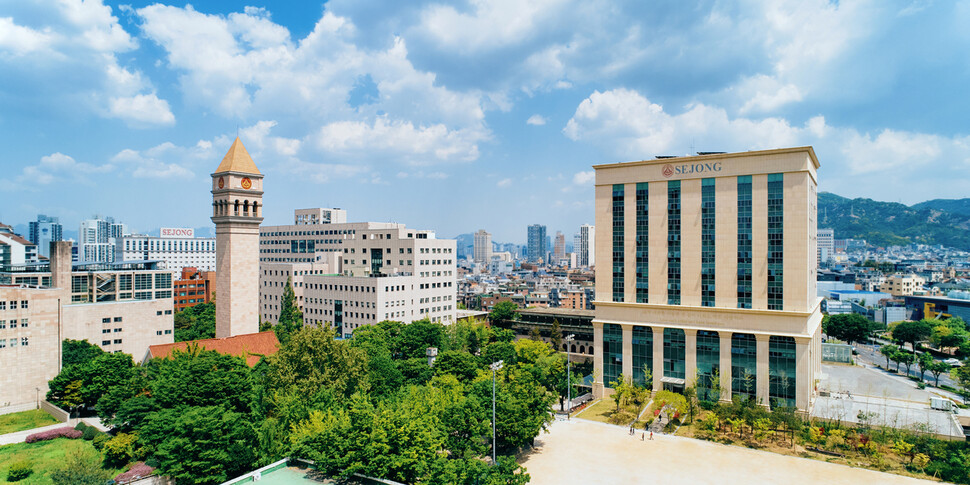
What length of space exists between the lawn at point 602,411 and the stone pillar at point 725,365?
9742 mm

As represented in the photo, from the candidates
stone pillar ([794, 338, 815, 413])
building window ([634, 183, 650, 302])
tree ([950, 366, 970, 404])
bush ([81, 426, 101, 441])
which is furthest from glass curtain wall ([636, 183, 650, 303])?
bush ([81, 426, 101, 441])

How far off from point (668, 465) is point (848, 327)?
3764 inches

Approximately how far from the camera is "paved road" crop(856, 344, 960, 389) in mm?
79700

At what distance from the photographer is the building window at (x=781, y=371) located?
56.8m

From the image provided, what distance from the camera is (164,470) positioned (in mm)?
39875

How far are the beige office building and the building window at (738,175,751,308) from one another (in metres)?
0.10

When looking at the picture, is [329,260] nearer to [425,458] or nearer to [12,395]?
[12,395]

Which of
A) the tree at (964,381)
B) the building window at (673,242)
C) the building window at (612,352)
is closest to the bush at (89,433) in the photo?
the building window at (612,352)

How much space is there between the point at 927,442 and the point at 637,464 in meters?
24.0

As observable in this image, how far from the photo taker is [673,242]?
6431cm

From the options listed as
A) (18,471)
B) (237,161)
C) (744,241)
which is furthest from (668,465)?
(237,161)

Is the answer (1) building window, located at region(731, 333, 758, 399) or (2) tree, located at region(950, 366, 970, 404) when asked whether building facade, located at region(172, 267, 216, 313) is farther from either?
(2) tree, located at region(950, 366, 970, 404)

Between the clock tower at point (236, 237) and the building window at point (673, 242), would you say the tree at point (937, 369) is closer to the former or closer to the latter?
the building window at point (673, 242)

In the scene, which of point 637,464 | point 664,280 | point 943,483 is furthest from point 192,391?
point 943,483
